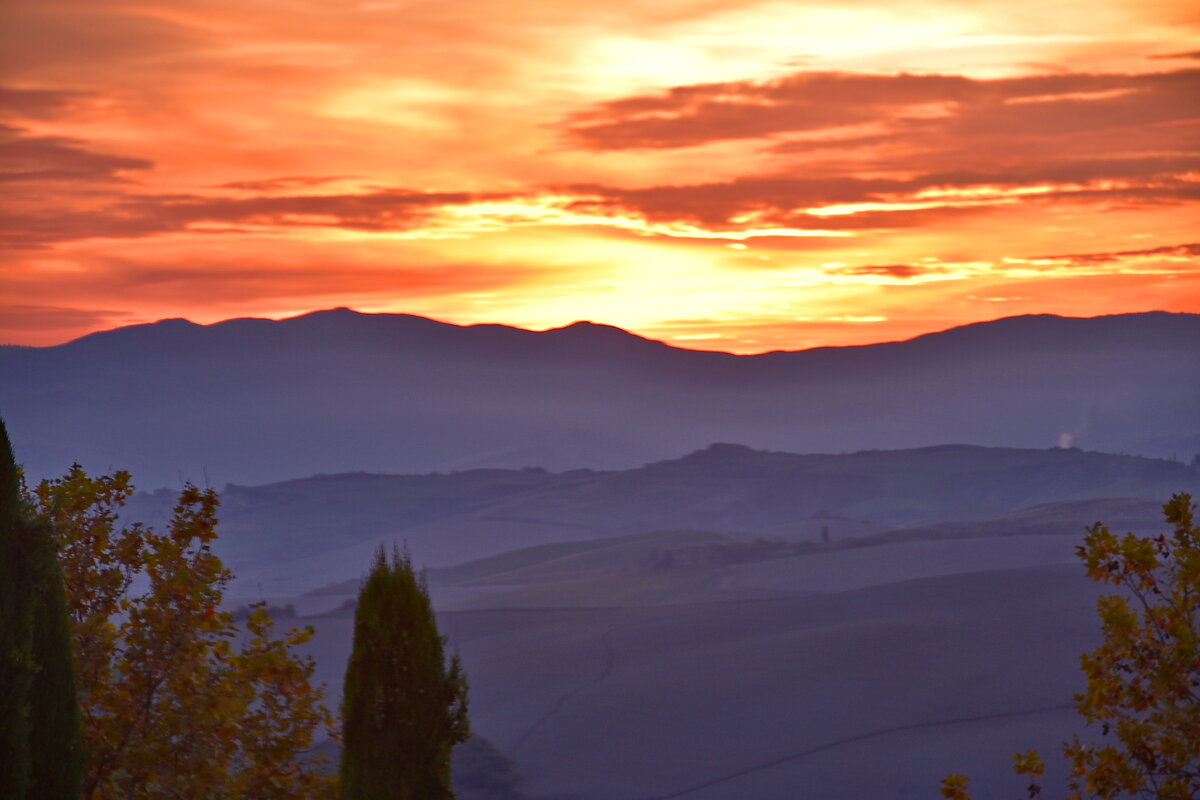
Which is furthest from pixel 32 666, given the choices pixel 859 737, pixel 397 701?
pixel 859 737

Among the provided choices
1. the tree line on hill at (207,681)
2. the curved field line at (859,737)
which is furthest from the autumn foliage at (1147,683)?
the curved field line at (859,737)

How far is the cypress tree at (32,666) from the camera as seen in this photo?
892 cm

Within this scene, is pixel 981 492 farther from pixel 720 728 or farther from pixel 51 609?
pixel 51 609

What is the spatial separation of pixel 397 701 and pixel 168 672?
278 centimetres

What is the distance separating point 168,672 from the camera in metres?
13.4

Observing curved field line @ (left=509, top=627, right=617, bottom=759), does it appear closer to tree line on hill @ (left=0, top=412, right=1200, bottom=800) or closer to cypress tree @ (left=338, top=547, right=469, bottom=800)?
tree line on hill @ (left=0, top=412, right=1200, bottom=800)

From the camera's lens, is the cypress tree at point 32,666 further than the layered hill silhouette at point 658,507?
No

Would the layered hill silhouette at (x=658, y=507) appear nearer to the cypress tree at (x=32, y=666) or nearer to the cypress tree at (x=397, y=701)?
the cypress tree at (x=397, y=701)

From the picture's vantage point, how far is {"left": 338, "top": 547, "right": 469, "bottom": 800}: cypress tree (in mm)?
11883

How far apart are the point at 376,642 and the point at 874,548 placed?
81588mm


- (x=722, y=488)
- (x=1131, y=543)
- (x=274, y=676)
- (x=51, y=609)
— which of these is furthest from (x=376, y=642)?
(x=722, y=488)

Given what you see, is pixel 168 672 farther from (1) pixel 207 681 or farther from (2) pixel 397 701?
(2) pixel 397 701

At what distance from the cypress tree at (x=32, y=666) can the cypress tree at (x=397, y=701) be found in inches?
114

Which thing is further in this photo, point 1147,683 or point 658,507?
point 658,507
